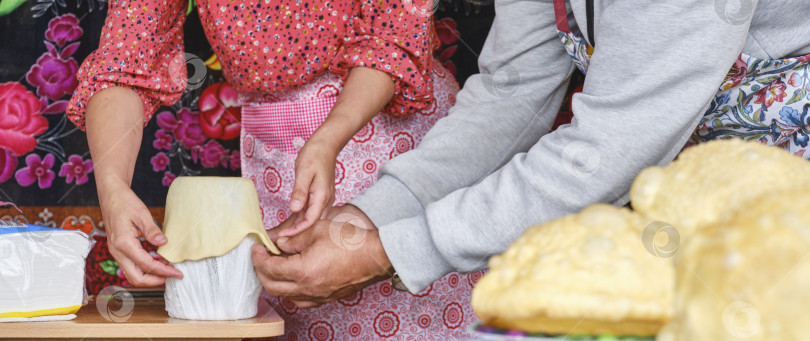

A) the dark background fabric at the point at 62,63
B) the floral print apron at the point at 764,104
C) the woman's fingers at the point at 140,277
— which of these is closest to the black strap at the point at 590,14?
the floral print apron at the point at 764,104

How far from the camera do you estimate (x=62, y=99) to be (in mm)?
1680

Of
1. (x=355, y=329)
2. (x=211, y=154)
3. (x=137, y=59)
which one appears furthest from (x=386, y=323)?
(x=211, y=154)

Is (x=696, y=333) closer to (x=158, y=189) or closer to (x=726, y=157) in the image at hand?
(x=726, y=157)

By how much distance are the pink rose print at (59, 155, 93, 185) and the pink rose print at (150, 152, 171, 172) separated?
0.55 ft

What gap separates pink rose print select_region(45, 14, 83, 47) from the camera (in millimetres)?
1670

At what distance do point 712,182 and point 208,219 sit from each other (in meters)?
0.70

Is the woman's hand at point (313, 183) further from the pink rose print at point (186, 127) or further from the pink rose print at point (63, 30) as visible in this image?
the pink rose print at point (63, 30)

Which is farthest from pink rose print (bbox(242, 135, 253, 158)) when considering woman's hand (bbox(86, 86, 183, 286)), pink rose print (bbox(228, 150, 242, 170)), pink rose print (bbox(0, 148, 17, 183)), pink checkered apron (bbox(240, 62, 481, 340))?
pink rose print (bbox(0, 148, 17, 183))

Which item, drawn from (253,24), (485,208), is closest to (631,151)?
(485,208)

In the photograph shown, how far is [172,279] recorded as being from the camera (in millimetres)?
929

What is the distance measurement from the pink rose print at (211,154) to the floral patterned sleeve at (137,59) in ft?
1.46

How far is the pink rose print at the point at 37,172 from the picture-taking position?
1.66m

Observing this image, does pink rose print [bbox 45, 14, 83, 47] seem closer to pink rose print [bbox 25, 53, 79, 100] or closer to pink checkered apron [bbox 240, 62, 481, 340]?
pink rose print [bbox 25, 53, 79, 100]

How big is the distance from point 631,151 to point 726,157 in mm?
281
